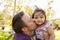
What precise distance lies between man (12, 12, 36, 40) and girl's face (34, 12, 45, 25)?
0.04 m

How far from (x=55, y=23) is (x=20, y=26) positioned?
115 inches

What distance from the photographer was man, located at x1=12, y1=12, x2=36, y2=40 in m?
1.32

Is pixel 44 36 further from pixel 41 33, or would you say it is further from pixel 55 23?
pixel 55 23

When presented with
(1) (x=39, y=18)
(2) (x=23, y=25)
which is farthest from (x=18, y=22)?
(1) (x=39, y=18)

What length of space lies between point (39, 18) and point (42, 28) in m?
0.07

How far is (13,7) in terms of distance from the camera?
4.05 metres

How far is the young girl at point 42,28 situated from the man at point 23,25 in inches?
1.7

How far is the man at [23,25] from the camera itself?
4.33ft

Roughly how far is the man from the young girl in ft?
0.15

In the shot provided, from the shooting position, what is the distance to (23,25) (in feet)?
4.37

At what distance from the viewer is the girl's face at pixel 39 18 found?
4.43 ft

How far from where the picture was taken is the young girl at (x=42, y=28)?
1335 mm

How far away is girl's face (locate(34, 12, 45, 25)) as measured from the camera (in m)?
1.35

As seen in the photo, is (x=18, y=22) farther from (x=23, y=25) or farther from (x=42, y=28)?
(x=42, y=28)
